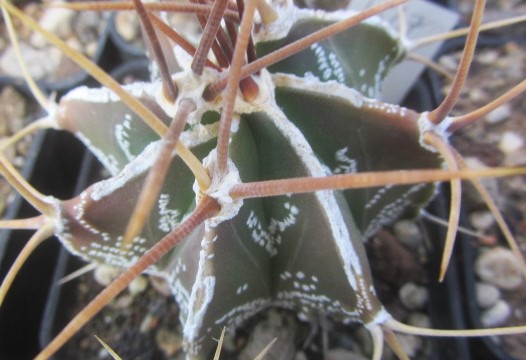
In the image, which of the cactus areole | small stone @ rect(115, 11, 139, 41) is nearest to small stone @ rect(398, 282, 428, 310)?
the cactus areole

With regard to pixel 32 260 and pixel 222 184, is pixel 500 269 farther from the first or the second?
pixel 32 260

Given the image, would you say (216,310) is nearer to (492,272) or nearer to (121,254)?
(121,254)

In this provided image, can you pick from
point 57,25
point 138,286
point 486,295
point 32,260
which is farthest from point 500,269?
point 57,25

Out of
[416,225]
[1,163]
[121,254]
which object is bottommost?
[416,225]

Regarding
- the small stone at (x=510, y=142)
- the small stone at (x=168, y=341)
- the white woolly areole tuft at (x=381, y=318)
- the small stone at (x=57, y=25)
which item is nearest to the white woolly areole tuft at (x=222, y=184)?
the white woolly areole tuft at (x=381, y=318)

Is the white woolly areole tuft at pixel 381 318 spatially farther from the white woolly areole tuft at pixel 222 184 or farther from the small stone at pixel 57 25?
the small stone at pixel 57 25

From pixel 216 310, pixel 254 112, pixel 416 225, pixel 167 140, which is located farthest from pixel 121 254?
pixel 416 225
